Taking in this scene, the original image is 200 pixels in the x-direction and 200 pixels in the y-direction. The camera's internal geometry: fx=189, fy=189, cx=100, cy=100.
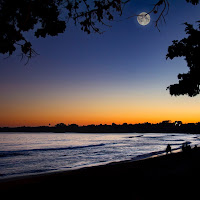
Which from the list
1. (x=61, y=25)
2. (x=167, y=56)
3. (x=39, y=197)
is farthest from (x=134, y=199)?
(x=167, y=56)

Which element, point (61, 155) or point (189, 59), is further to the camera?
point (61, 155)

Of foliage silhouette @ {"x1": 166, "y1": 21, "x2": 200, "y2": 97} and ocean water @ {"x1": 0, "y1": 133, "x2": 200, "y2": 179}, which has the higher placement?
foliage silhouette @ {"x1": 166, "y1": 21, "x2": 200, "y2": 97}

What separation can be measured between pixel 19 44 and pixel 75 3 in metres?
2.19

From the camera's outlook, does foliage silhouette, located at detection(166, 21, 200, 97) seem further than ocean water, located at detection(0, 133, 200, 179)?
No

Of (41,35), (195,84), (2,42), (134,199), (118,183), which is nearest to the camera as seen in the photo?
(134,199)

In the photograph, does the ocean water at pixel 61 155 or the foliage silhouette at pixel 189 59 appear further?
the ocean water at pixel 61 155

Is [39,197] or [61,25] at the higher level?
[61,25]

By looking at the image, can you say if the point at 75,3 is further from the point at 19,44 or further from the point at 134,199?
the point at 134,199

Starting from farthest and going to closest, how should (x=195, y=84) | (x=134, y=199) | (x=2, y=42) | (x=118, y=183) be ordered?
1. (x=195, y=84)
2. (x=118, y=183)
3. (x=2, y=42)
4. (x=134, y=199)

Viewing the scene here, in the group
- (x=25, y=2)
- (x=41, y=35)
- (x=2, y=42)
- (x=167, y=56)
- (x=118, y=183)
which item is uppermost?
(x=167, y=56)

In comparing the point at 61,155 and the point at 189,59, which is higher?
the point at 189,59

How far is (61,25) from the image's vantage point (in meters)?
6.04

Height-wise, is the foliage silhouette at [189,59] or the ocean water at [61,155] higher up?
the foliage silhouette at [189,59]

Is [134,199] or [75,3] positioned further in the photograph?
[75,3]
